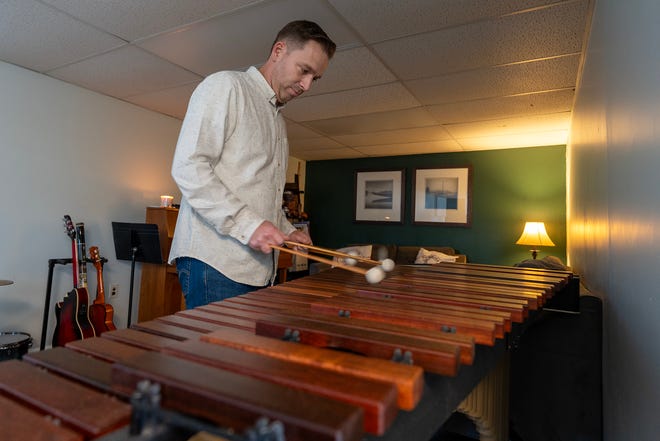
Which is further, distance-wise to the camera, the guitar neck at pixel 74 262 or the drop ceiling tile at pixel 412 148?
the drop ceiling tile at pixel 412 148

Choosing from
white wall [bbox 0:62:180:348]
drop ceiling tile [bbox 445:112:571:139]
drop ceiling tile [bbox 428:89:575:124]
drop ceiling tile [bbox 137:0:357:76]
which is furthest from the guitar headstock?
drop ceiling tile [bbox 445:112:571:139]

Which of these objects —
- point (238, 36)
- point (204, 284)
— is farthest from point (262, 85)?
point (238, 36)

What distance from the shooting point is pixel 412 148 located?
16.6 feet

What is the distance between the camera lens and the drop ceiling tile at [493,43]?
6.63 ft

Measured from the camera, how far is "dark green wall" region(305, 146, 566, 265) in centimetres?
464

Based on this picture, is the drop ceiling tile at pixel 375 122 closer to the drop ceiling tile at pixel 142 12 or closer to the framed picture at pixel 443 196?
the framed picture at pixel 443 196

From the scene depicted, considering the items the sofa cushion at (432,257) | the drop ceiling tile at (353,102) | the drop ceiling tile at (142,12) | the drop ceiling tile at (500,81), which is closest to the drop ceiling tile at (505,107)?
the drop ceiling tile at (500,81)

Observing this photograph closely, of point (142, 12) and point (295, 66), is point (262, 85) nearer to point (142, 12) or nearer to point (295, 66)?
point (295, 66)

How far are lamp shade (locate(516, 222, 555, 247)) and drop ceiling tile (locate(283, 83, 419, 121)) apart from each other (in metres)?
2.19

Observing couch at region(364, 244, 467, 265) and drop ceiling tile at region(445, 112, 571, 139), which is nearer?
drop ceiling tile at region(445, 112, 571, 139)

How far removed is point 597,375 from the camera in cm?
169

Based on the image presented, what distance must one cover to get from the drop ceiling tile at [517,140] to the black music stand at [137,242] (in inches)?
136

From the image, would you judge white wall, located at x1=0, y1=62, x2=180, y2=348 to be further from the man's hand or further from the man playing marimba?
the man's hand

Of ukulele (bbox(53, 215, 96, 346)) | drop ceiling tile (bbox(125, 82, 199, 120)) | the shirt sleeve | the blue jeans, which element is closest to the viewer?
the shirt sleeve
